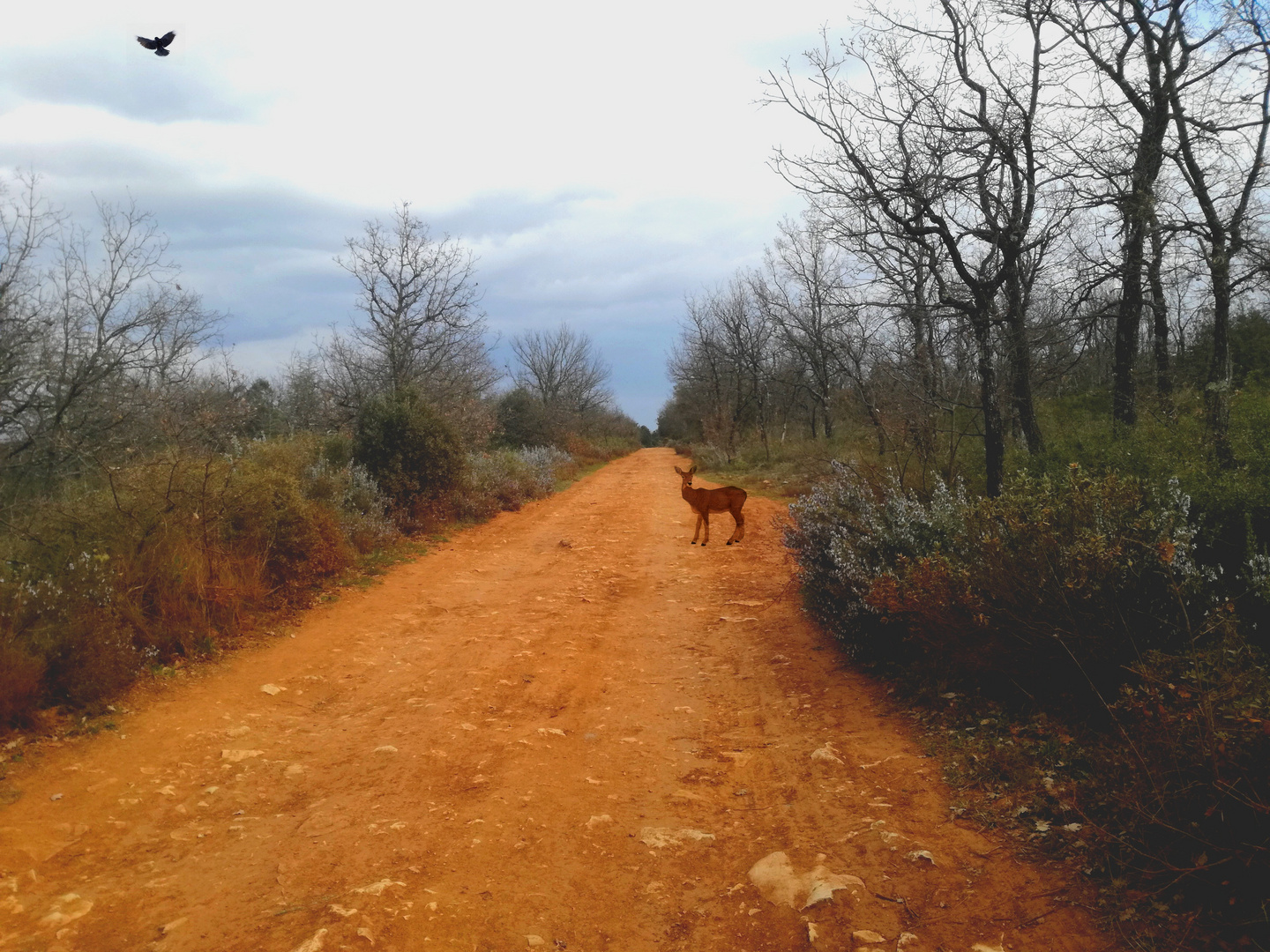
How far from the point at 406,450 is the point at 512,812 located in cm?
1080

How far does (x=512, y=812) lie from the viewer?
13.6 ft

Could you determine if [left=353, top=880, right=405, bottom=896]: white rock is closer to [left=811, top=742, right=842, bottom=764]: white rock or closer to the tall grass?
[left=811, top=742, right=842, bottom=764]: white rock

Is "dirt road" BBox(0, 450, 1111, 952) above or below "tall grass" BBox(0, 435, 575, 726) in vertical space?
below

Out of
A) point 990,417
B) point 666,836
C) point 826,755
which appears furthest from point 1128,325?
point 666,836

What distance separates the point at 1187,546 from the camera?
4.02 meters

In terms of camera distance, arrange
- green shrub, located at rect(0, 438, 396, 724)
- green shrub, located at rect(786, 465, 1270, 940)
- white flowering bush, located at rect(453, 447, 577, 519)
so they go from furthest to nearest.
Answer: white flowering bush, located at rect(453, 447, 577, 519), green shrub, located at rect(0, 438, 396, 724), green shrub, located at rect(786, 465, 1270, 940)

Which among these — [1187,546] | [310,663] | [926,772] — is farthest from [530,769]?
[1187,546]

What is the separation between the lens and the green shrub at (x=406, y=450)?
13.8 metres

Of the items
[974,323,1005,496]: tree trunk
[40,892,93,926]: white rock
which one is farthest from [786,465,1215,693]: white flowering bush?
[40,892,93,926]: white rock

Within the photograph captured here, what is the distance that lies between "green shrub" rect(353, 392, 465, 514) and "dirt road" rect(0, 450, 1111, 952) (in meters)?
6.48

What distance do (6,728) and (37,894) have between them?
2035mm

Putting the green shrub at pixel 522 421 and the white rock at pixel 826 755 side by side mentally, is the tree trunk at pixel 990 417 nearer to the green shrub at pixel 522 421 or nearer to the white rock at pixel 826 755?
the white rock at pixel 826 755

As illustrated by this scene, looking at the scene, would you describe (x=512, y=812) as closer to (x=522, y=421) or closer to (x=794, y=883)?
(x=794, y=883)

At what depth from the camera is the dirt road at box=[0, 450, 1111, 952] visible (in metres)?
3.14
